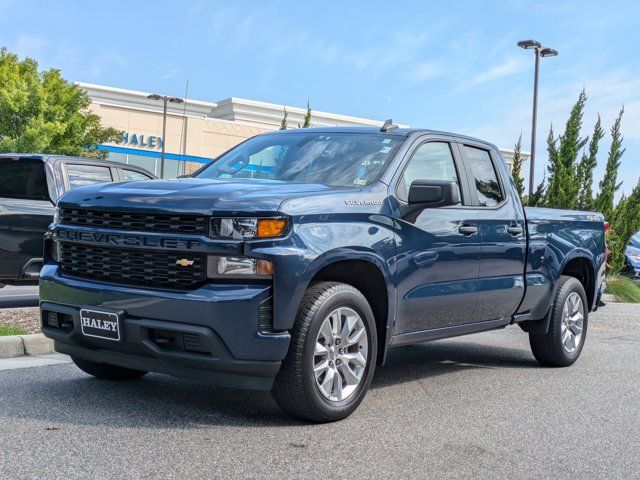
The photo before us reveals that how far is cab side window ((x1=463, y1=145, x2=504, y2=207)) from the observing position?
6730 millimetres

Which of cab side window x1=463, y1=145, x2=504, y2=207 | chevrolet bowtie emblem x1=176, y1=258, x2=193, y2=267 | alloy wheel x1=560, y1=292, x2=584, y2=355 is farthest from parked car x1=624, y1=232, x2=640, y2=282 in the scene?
chevrolet bowtie emblem x1=176, y1=258, x2=193, y2=267

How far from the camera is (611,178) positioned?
866 inches

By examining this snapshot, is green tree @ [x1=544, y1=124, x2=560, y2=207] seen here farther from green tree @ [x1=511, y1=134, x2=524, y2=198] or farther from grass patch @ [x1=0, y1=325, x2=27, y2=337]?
grass patch @ [x1=0, y1=325, x2=27, y2=337]

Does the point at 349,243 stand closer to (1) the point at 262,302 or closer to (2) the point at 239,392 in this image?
(1) the point at 262,302

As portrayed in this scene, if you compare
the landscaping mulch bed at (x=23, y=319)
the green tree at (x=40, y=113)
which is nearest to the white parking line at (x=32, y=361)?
the landscaping mulch bed at (x=23, y=319)

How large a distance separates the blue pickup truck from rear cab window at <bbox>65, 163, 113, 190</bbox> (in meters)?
4.00

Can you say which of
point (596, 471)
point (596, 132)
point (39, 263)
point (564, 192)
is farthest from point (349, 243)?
point (596, 132)

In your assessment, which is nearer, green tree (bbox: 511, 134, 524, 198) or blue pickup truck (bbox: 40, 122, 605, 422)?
blue pickup truck (bbox: 40, 122, 605, 422)

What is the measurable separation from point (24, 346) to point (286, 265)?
134 inches

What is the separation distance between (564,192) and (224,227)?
1763cm

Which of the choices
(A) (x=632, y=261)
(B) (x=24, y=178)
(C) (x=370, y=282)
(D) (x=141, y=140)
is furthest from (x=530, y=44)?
(D) (x=141, y=140)

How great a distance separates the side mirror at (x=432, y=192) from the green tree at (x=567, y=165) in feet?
52.9

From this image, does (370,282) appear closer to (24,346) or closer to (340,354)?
(340,354)

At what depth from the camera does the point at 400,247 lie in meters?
5.50
